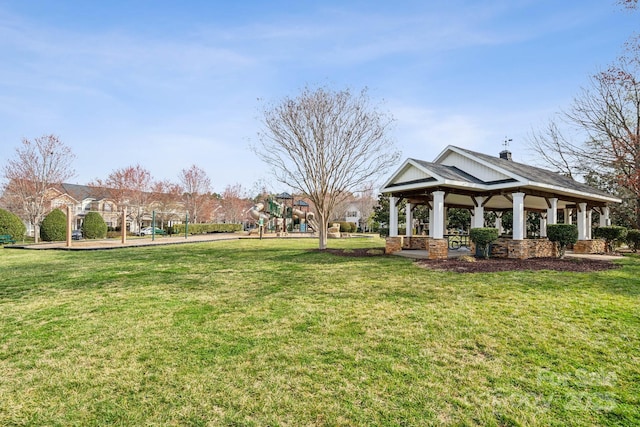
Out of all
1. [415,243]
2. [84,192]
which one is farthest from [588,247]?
[84,192]

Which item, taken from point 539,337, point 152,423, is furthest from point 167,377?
point 539,337

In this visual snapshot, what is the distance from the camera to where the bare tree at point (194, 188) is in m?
46.5

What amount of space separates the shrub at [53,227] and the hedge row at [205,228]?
14997mm

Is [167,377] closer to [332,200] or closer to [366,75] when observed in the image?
[332,200]

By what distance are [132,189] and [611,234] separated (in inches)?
1794

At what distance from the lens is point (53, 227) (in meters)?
22.7

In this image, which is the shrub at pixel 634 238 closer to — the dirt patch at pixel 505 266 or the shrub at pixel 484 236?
the dirt patch at pixel 505 266

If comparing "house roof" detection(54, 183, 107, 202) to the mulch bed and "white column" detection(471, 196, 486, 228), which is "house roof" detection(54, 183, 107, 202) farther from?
the mulch bed

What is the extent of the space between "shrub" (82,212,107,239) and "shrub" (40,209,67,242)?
1906mm

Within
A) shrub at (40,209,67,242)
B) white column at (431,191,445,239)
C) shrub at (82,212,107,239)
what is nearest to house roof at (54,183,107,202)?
shrub at (82,212,107,239)

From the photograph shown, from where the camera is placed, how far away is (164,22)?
9.84 m

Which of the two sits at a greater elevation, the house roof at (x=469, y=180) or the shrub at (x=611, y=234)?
the house roof at (x=469, y=180)

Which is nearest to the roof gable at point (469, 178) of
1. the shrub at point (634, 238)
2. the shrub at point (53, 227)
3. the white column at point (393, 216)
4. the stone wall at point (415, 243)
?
the white column at point (393, 216)

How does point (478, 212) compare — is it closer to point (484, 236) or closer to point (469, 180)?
A: point (469, 180)
